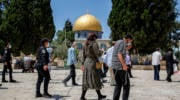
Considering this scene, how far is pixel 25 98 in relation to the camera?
35.3 ft

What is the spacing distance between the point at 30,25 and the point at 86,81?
35.4 m

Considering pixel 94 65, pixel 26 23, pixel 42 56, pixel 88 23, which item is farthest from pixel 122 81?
pixel 88 23

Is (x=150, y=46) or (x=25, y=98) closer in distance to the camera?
(x=25, y=98)

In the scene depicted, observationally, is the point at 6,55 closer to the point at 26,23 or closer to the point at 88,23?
the point at 26,23

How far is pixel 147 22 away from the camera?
1738 inches

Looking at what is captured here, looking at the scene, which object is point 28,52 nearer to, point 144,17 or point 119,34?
point 119,34

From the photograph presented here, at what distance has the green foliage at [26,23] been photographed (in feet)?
145

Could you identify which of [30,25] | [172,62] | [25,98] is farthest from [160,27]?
[25,98]

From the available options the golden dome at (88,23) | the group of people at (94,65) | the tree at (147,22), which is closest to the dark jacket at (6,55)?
the group of people at (94,65)

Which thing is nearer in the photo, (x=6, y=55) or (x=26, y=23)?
(x=6, y=55)

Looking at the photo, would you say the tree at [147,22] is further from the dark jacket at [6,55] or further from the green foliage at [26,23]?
the dark jacket at [6,55]

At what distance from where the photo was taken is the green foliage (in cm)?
4422

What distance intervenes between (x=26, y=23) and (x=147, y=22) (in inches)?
524

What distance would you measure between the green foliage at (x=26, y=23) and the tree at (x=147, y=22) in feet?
28.8
